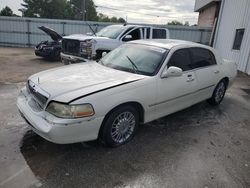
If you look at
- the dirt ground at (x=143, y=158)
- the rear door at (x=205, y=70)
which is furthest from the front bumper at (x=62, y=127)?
the rear door at (x=205, y=70)

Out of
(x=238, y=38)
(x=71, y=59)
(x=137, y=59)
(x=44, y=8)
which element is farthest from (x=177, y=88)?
(x=44, y=8)

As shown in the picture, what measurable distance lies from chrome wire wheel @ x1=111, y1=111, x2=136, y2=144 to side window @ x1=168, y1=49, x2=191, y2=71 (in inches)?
47.3

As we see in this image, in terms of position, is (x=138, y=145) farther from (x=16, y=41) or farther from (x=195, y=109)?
(x=16, y=41)

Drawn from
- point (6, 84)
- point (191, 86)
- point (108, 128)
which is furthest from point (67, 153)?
point (6, 84)

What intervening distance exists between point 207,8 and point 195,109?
17.7 metres

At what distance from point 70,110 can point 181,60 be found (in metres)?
2.37

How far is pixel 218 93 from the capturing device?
5359 millimetres

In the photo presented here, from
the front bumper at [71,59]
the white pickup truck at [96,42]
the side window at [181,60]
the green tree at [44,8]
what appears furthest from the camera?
the green tree at [44,8]

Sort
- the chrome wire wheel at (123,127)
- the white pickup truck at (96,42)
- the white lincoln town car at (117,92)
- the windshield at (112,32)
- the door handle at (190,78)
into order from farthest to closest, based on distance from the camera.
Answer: the windshield at (112,32) → the white pickup truck at (96,42) → the door handle at (190,78) → the chrome wire wheel at (123,127) → the white lincoln town car at (117,92)

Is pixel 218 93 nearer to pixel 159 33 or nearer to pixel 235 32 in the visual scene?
pixel 159 33

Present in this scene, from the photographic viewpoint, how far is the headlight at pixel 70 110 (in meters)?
2.76

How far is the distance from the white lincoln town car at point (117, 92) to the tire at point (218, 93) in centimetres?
47

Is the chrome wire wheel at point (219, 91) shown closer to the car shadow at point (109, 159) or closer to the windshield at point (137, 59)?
the car shadow at point (109, 159)

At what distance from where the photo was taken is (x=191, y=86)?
165 inches
